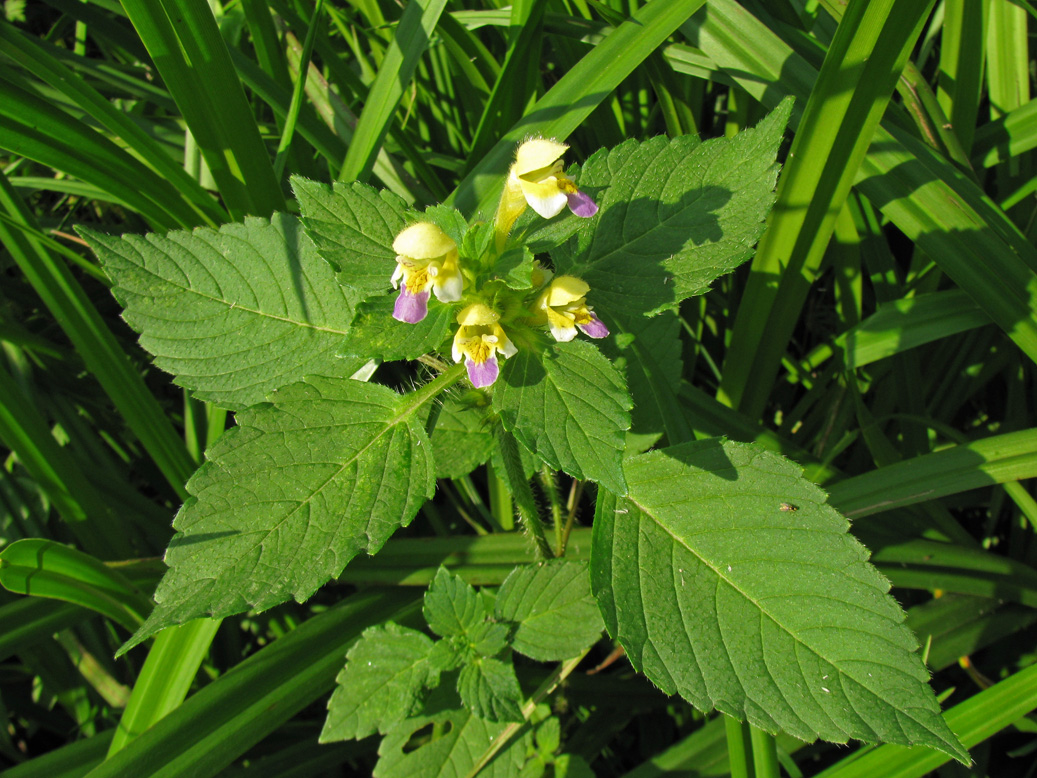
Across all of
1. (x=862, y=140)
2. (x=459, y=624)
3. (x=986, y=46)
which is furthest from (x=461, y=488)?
(x=986, y=46)

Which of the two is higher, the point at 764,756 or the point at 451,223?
Result: the point at 451,223

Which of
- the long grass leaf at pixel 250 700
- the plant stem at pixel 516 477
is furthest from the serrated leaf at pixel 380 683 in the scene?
the plant stem at pixel 516 477

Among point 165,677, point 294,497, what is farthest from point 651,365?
point 165,677

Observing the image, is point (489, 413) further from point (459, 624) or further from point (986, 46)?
point (986, 46)

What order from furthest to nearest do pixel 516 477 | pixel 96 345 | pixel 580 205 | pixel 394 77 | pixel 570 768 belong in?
pixel 96 345 < pixel 394 77 < pixel 570 768 < pixel 516 477 < pixel 580 205

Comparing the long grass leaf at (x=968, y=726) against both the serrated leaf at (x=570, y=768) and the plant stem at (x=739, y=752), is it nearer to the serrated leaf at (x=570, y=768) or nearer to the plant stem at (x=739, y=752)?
the plant stem at (x=739, y=752)

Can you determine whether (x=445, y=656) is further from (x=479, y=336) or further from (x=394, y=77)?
(x=394, y=77)
